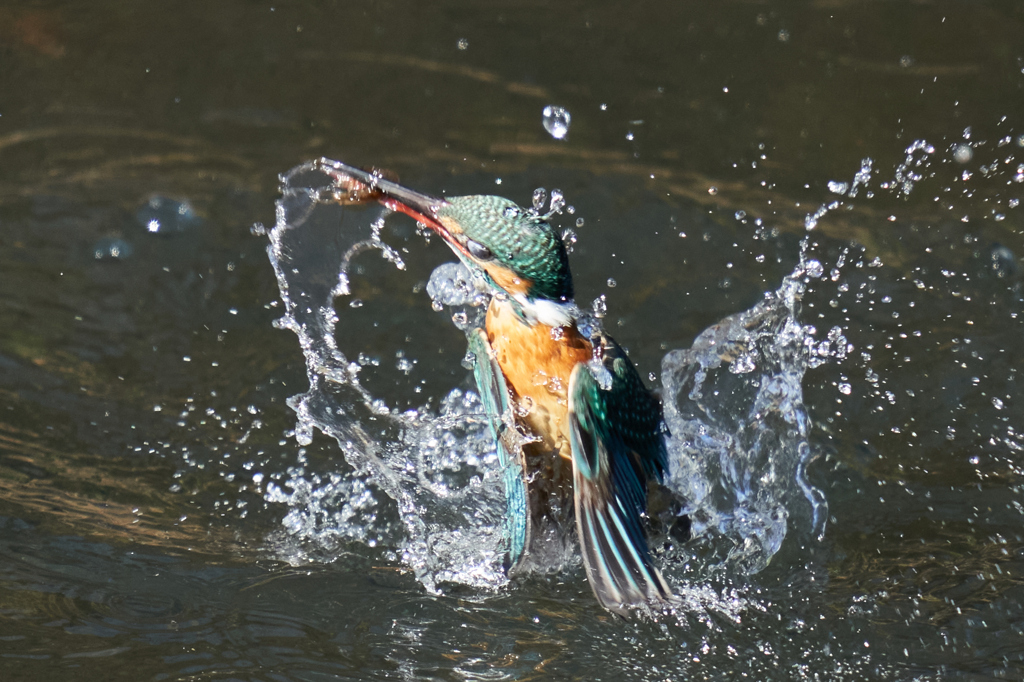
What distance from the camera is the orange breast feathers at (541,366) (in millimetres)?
2449

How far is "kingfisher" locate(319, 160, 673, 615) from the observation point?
7.22ft

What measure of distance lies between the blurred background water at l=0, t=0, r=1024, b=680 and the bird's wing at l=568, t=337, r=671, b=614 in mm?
416

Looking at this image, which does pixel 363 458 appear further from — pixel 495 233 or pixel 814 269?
pixel 814 269

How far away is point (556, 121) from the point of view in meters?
3.59

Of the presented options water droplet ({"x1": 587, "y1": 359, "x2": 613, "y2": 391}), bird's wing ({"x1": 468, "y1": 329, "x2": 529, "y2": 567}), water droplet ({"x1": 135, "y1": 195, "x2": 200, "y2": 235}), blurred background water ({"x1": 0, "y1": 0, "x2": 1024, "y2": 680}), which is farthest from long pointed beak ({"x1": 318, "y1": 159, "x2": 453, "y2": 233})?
water droplet ({"x1": 135, "y1": 195, "x2": 200, "y2": 235})

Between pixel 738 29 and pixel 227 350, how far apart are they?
2.21 metres

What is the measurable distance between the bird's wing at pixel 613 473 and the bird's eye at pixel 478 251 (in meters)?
0.37

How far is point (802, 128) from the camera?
3551 mm

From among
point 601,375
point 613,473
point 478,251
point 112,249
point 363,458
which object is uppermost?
point 112,249

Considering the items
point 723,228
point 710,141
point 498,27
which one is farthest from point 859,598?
point 498,27

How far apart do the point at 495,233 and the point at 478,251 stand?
7 centimetres

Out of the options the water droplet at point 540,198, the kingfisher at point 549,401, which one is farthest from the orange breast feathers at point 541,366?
the water droplet at point 540,198

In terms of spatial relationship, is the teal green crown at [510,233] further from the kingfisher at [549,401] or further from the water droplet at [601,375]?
the water droplet at [601,375]

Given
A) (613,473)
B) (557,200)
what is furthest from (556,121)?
(613,473)
